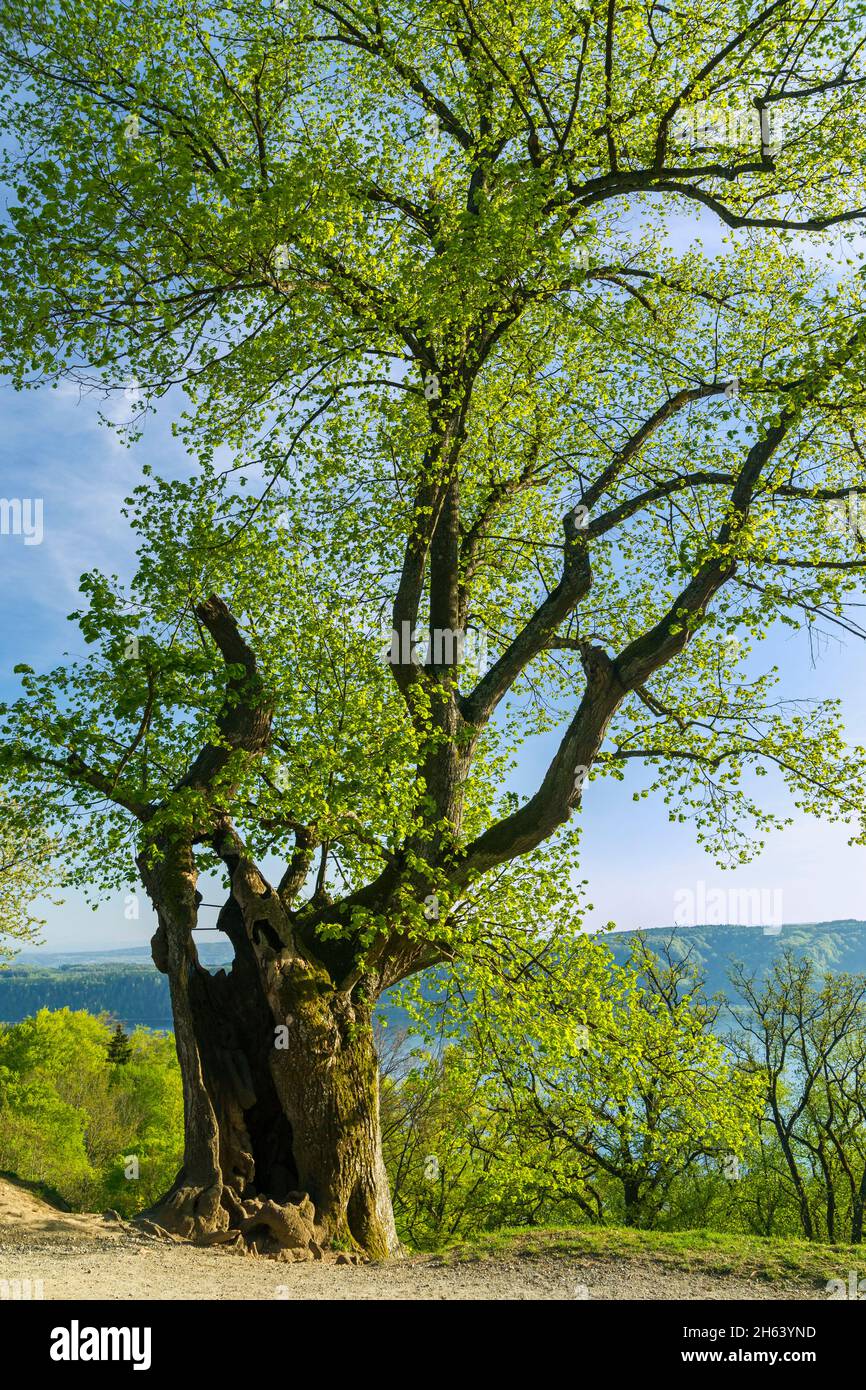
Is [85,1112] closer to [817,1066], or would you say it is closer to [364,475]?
[817,1066]

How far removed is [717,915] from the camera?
71.5 ft

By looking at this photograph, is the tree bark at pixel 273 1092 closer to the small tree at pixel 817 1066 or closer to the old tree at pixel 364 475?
the old tree at pixel 364 475

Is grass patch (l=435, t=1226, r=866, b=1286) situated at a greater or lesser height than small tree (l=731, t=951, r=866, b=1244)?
greater

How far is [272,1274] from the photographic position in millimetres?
9305

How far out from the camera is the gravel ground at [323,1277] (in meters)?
7.82

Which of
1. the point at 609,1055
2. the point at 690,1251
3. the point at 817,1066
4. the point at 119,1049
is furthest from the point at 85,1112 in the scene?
the point at 690,1251

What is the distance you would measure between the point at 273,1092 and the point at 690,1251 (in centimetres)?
505

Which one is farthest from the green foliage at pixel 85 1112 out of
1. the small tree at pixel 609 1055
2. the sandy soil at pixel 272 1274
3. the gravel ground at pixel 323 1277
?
the gravel ground at pixel 323 1277

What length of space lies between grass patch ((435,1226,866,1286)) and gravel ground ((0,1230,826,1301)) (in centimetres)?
21

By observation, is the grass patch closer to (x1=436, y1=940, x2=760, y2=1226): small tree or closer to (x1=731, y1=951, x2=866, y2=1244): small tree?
(x1=436, y1=940, x2=760, y2=1226): small tree

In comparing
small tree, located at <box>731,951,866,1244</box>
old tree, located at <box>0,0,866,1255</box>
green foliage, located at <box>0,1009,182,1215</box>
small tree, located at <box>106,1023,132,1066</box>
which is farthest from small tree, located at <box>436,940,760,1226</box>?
small tree, located at <box>106,1023,132,1066</box>

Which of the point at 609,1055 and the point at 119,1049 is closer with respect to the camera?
the point at 609,1055

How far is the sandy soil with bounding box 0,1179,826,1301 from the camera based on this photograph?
308 inches
